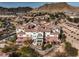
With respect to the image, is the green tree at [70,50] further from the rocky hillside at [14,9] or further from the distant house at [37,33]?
the rocky hillside at [14,9]

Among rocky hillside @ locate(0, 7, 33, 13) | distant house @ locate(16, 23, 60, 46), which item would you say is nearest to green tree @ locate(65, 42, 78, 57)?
distant house @ locate(16, 23, 60, 46)

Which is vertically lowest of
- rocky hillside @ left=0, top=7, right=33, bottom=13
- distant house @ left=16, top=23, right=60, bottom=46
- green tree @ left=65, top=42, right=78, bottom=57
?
green tree @ left=65, top=42, right=78, bottom=57

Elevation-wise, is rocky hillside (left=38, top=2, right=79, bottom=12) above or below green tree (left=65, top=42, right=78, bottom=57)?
above

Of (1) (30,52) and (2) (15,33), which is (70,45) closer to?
(1) (30,52)

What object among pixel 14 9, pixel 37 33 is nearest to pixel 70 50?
pixel 37 33

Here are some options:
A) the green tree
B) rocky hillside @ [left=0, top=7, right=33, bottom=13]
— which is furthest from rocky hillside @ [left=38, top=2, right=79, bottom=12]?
the green tree

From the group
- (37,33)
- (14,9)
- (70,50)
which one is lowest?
(70,50)

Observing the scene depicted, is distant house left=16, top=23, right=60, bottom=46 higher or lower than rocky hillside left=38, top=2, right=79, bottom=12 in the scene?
lower

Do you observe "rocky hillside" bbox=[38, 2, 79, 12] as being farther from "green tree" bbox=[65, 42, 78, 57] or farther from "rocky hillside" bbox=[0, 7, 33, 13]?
"green tree" bbox=[65, 42, 78, 57]

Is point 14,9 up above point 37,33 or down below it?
above

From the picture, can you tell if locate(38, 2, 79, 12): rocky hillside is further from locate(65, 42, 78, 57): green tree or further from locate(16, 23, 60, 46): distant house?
locate(65, 42, 78, 57): green tree

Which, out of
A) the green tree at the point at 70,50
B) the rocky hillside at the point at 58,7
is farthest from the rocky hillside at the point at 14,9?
the green tree at the point at 70,50

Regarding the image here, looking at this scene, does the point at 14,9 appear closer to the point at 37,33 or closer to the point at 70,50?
the point at 37,33

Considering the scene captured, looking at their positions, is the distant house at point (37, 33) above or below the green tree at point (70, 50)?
above
